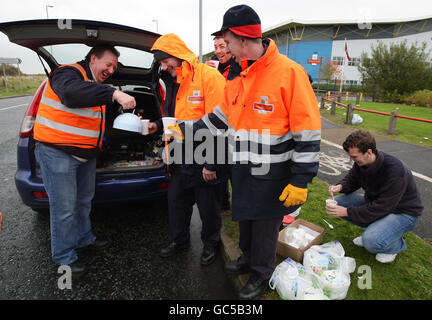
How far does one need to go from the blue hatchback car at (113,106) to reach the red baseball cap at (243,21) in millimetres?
928

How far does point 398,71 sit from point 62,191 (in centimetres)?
2624

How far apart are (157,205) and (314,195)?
222 centimetres

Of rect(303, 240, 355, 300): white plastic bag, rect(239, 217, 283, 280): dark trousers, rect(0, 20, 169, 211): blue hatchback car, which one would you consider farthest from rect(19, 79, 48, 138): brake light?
rect(303, 240, 355, 300): white plastic bag

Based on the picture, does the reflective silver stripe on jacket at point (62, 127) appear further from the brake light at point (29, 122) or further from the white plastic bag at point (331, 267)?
the white plastic bag at point (331, 267)

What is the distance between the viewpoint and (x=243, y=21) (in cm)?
162

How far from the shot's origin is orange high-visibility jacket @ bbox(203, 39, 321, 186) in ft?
5.24

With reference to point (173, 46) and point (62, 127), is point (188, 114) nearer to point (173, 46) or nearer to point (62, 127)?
point (173, 46)

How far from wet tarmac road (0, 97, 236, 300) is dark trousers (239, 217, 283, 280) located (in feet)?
1.10

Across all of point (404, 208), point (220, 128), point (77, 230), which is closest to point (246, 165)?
point (220, 128)

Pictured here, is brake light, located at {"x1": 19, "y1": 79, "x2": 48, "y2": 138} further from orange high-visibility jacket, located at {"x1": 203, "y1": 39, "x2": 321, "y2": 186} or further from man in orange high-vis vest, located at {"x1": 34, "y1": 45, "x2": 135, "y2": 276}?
orange high-visibility jacket, located at {"x1": 203, "y1": 39, "x2": 321, "y2": 186}

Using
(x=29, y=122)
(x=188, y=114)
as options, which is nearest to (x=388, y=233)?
(x=188, y=114)
